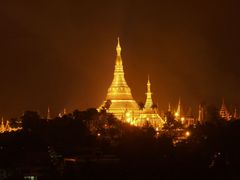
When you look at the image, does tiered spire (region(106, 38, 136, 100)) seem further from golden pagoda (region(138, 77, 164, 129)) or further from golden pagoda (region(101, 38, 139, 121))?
golden pagoda (region(138, 77, 164, 129))

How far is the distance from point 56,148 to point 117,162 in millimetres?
4054

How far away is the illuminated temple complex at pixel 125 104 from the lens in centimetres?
5069

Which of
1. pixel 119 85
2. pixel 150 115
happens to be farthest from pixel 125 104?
Result: pixel 150 115

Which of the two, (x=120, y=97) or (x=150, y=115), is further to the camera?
(x=120, y=97)

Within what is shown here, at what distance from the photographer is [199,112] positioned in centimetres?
5141

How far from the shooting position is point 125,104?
2083 inches

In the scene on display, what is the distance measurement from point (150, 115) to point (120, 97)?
8.75 feet

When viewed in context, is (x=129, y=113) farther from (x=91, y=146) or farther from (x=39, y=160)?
(x=39, y=160)

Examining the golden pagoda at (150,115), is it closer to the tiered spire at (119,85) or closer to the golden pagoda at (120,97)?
the golden pagoda at (120,97)

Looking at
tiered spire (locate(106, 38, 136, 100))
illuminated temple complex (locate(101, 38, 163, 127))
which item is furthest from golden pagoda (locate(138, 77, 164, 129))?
tiered spire (locate(106, 38, 136, 100))

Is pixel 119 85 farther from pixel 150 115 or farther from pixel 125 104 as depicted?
pixel 150 115

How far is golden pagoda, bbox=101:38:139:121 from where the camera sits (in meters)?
52.0

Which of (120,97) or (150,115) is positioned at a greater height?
(120,97)

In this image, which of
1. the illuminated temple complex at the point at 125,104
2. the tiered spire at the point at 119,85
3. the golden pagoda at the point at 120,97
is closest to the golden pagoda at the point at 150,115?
the illuminated temple complex at the point at 125,104
